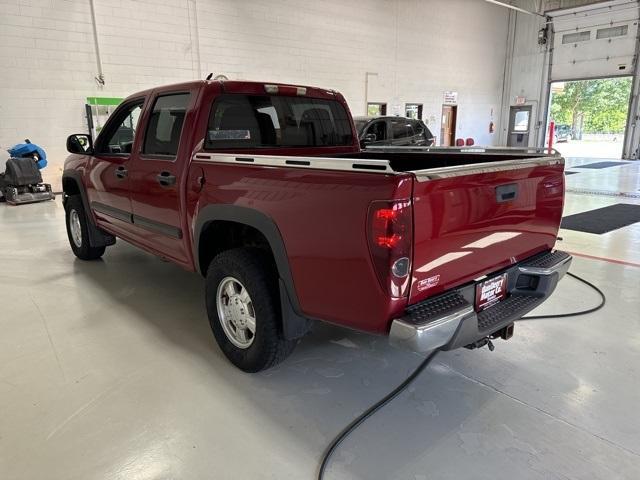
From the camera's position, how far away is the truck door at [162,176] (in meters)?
2.96

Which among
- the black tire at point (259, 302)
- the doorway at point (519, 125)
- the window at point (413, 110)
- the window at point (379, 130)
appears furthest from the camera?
the doorway at point (519, 125)

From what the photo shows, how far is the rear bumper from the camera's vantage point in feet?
5.88

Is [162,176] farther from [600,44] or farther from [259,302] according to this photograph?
[600,44]

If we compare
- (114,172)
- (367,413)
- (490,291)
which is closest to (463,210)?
(490,291)

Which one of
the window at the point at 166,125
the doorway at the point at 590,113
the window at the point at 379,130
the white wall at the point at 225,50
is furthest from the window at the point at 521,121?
the window at the point at 166,125

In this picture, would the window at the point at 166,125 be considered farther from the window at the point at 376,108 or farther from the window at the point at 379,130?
→ the window at the point at 376,108

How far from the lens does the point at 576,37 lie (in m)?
18.7

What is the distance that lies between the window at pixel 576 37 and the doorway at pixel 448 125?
536 cm

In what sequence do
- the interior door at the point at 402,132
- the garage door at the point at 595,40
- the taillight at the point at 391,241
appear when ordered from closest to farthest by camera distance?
the taillight at the point at 391,241 < the interior door at the point at 402,132 < the garage door at the point at 595,40

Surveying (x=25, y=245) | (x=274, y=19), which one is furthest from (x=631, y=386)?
(x=274, y=19)

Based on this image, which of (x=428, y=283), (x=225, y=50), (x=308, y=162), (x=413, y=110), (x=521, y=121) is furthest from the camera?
(x=521, y=121)

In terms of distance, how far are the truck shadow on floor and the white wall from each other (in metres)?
7.93

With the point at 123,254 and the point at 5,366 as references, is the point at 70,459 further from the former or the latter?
→ the point at 123,254

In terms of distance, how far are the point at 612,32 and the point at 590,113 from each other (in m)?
14.7
